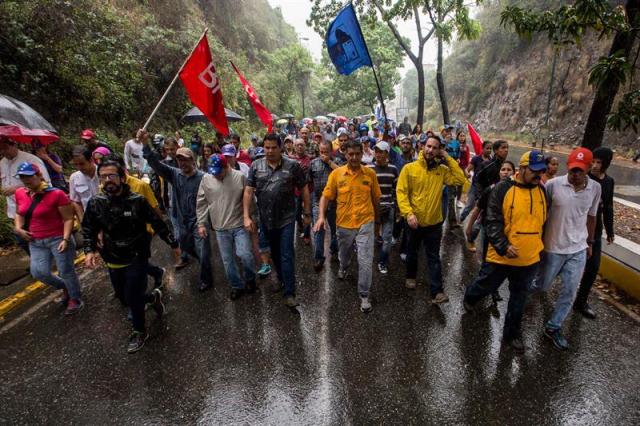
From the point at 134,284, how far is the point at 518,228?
373 centimetres

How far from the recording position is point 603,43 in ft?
71.2

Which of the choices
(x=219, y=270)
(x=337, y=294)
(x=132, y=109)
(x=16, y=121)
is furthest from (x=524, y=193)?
(x=132, y=109)

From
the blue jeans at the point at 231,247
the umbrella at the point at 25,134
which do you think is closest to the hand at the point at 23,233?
the umbrella at the point at 25,134

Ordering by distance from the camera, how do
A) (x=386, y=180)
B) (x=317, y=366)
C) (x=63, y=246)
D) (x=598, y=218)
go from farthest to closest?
1. (x=386, y=180)
2. (x=63, y=246)
3. (x=598, y=218)
4. (x=317, y=366)

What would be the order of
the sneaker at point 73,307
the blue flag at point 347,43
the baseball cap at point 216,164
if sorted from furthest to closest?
1. the blue flag at point 347,43
2. the sneaker at point 73,307
3. the baseball cap at point 216,164

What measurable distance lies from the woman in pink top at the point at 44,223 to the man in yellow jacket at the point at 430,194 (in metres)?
3.88

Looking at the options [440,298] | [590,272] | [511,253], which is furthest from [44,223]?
[590,272]

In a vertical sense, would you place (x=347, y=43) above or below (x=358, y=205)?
above

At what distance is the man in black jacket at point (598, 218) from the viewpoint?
140 inches

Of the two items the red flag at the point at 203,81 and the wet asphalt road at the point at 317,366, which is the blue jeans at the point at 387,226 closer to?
the wet asphalt road at the point at 317,366

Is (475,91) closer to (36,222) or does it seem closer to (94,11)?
(94,11)

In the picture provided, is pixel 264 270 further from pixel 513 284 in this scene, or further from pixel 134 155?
pixel 134 155

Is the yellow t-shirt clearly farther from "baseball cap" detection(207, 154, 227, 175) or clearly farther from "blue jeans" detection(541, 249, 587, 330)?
"blue jeans" detection(541, 249, 587, 330)

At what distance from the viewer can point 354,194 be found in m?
→ 4.00
